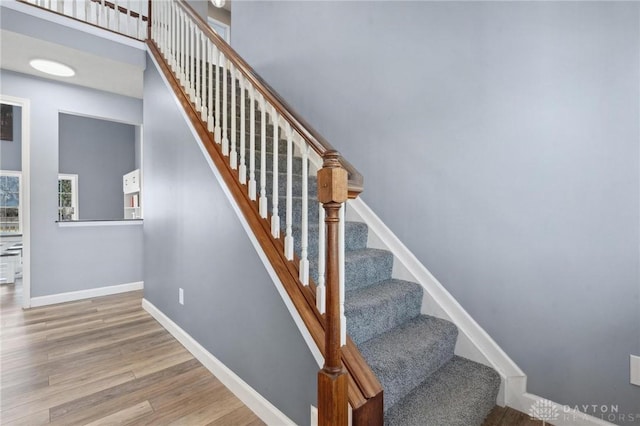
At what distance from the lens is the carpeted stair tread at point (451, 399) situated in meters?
1.36

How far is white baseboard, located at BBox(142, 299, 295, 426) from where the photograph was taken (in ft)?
5.19

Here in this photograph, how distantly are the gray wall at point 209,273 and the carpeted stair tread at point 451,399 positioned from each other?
43 centimetres

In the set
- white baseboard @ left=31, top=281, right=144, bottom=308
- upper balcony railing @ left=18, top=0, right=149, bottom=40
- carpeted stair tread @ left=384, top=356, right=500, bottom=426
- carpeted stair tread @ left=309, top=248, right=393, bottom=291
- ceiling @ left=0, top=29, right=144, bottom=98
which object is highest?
upper balcony railing @ left=18, top=0, right=149, bottom=40

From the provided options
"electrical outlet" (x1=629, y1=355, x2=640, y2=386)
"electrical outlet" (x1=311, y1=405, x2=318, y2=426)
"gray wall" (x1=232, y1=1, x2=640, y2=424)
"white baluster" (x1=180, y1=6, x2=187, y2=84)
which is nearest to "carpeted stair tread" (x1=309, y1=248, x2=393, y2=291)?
"gray wall" (x1=232, y1=1, x2=640, y2=424)

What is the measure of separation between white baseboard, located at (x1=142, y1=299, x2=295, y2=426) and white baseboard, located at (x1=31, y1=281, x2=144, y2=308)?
1613 millimetres

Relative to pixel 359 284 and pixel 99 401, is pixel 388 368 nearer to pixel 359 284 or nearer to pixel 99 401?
pixel 359 284

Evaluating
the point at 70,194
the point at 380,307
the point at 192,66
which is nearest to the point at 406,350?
the point at 380,307

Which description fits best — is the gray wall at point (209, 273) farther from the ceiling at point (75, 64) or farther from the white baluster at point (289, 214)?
the ceiling at point (75, 64)

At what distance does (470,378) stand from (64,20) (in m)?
4.08

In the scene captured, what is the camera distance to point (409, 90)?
2125 mm

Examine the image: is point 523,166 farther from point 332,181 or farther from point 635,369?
point 332,181

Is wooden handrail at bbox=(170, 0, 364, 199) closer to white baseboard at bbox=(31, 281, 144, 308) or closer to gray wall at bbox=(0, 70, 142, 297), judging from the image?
gray wall at bbox=(0, 70, 142, 297)

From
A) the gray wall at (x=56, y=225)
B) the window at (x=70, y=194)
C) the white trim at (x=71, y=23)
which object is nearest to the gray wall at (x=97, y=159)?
the window at (x=70, y=194)

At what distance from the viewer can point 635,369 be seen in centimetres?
136
